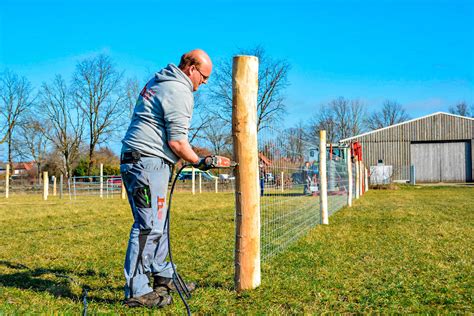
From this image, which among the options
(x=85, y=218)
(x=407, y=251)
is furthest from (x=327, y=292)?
(x=85, y=218)

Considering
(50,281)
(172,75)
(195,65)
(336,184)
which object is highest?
(195,65)

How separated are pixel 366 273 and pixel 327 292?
0.86m

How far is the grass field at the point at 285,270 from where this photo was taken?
3.45 meters

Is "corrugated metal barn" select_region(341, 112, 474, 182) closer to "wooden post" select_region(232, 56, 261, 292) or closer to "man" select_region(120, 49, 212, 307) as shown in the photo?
"wooden post" select_region(232, 56, 261, 292)

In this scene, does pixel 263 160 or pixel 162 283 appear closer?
pixel 162 283

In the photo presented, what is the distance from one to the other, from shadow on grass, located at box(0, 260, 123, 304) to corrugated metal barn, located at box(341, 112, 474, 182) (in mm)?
38611

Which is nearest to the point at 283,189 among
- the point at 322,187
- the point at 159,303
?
the point at 159,303

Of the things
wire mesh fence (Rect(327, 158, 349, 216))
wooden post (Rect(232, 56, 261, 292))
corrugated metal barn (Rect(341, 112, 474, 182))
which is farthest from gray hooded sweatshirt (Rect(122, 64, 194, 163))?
corrugated metal barn (Rect(341, 112, 474, 182))

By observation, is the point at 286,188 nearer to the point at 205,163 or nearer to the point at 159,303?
the point at 205,163

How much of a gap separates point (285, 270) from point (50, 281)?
218 centimetres

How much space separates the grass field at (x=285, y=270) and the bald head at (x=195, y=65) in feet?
5.54

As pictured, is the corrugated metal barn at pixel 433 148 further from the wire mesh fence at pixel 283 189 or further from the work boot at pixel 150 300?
the work boot at pixel 150 300

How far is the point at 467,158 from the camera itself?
39594 millimetres

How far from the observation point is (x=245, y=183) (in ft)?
12.6
